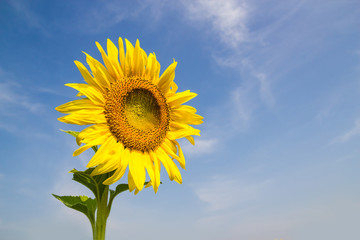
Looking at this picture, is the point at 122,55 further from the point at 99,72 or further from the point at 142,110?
the point at 142,110

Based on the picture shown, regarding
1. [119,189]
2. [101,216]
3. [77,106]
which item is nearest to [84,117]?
[77,106]

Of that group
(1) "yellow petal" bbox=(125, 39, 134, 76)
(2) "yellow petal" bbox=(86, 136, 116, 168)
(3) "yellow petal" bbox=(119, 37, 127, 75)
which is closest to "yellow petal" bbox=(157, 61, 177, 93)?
(1) "yellow petal" bbox=(125, 39, 134, 76)

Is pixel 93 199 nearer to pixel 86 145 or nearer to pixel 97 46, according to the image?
pixel 86 145

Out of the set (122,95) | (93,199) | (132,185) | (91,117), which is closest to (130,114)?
(122,95)

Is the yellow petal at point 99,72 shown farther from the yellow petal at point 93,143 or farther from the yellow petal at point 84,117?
the yellow petal at point 93,143

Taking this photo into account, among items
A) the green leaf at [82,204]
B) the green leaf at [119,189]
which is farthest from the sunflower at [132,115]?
the green leaf at [82,204]

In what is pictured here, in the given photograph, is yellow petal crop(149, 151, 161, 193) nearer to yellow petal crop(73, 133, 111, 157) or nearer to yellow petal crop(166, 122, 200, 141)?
yellow petal crop(166, 122, 200, 141)
